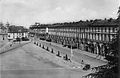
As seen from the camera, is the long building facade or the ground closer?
the ground

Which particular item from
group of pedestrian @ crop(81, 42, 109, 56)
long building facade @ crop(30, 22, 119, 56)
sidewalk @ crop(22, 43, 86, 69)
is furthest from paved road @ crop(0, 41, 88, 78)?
group of pedestrian @ crop(81, 42, 109, 56)

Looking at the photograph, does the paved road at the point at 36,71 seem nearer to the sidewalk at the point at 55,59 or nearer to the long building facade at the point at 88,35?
the sidewalk at the point at 55,59

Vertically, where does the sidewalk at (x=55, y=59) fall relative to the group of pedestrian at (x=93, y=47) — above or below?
below

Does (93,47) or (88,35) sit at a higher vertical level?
(88,35)

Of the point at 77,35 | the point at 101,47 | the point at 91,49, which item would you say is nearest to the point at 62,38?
the point at 77,35

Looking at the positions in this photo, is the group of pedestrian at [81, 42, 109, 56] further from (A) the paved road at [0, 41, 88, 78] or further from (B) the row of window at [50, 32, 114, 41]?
(A) the paved road at [0, 41, 88, 78]

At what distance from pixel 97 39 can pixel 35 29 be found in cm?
12137

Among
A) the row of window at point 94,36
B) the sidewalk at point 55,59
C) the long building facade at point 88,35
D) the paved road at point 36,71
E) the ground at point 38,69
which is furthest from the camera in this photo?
the long building facade at point 88,35

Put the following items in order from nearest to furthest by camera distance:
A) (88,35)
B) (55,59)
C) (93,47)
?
1. (55,59)
2. (93,47)
3. (88,35)

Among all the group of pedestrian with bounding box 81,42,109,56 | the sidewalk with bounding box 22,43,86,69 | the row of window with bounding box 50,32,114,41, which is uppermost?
the row of window with bounding box 50,32,114,41

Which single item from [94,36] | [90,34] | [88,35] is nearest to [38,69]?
[94,36]

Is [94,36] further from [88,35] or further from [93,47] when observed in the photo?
[88,35]

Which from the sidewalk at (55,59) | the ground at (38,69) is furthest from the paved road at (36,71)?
the sidewalk at (55,59)

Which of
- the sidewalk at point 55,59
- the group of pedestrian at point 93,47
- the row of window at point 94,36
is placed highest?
the row of window at point 94,36
